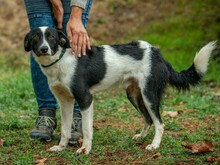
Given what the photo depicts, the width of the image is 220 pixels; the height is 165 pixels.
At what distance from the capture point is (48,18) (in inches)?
195

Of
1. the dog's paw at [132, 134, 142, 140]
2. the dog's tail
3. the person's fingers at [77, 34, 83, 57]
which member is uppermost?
the person's fingers at [77, 34, 83, 57]

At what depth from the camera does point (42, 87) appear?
521 centimetres

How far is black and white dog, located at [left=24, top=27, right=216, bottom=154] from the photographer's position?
4465 mm

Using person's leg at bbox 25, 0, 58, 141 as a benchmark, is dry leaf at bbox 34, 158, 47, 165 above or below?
below

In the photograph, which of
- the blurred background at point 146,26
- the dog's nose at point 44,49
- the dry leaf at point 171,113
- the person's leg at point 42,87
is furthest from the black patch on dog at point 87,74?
the blurred background at point 146,26

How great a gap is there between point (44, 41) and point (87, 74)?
51cm

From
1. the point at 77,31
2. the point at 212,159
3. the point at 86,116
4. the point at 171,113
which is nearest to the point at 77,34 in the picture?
the point at 77,31

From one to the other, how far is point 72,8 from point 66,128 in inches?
43.5

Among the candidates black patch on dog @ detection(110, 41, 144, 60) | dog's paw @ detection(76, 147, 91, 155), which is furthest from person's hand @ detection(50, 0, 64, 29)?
dog's paw @ detection(76, 147, 91, 155)

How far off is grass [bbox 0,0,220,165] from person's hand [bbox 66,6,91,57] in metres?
0.90

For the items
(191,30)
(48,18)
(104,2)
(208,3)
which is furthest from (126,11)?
(48,18)

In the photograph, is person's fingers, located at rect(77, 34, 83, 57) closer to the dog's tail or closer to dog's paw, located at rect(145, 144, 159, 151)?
the dog's tail

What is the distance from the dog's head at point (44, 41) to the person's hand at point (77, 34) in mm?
97

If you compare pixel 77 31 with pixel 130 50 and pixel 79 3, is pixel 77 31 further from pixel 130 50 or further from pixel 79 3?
pixel 130 50
